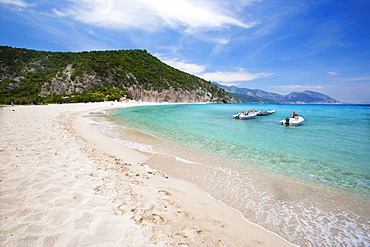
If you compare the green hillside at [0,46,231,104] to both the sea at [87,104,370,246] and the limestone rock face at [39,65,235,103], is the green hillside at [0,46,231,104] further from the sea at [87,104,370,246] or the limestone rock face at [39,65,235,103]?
the sea at [87,104,370,246]

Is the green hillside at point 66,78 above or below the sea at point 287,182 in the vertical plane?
above

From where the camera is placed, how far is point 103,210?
3.16 metres

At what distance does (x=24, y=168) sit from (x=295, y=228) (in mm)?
7030

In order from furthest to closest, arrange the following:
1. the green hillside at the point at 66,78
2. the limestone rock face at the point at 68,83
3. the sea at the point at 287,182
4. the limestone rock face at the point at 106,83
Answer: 1. the limestone rock face at the point at 106,83
2. the limestone rock face at the point at 68,83
3. the green hillside at the point at 66,78
4. the sea at the point at 287,182

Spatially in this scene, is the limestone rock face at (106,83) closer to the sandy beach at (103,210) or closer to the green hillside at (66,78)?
the green hillside at (66,78)

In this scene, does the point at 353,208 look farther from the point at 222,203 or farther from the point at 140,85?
the point at 140,85

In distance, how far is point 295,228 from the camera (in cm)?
377

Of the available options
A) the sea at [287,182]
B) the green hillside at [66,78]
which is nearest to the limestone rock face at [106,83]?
the green hillside at [66,78]

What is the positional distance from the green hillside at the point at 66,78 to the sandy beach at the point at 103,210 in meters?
46.1

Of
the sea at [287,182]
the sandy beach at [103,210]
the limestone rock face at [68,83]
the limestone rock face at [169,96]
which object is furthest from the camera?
the limestone rock face at [169,96]

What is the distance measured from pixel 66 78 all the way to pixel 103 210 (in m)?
76.1

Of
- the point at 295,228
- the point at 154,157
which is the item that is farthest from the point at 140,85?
the point at 295,228

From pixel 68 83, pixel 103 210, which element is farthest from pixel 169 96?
pixel 103 210

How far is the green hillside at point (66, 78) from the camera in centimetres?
5533
